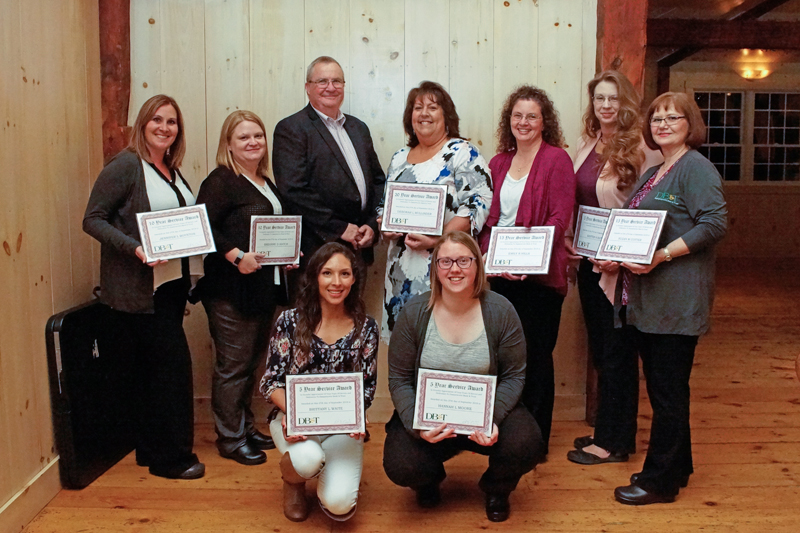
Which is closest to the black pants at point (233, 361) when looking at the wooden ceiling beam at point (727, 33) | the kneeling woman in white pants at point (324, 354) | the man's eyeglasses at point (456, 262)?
the kneeling woman in white pants at point (324, 354)

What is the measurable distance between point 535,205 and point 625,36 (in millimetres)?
1078

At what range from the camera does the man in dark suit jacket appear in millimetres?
3182

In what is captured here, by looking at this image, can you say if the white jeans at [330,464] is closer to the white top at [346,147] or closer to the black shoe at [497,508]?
the black shoe at [497,508]

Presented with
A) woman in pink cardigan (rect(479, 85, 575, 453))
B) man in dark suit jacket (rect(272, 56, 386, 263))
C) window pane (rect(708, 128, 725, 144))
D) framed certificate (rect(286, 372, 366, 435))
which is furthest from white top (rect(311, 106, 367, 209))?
window pane (rect(708, 128, 725, 144))

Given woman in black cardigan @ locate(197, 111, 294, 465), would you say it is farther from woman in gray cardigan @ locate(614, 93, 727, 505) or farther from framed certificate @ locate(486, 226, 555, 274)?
woman in gray cardigan @ locate(614, 93, 727, 505)

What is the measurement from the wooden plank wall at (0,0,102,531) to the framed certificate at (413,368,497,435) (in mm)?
1376

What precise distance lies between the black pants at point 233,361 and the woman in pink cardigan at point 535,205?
1032mm

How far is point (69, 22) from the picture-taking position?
3090mm

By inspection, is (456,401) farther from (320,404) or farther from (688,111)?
(688,111)

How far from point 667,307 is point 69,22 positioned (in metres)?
2.58

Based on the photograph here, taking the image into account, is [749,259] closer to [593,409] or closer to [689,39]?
[689,39]

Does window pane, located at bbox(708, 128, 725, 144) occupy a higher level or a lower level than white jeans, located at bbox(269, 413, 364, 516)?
higher

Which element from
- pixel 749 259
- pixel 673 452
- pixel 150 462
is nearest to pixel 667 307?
pixel 673 452

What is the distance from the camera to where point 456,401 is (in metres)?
2.45
